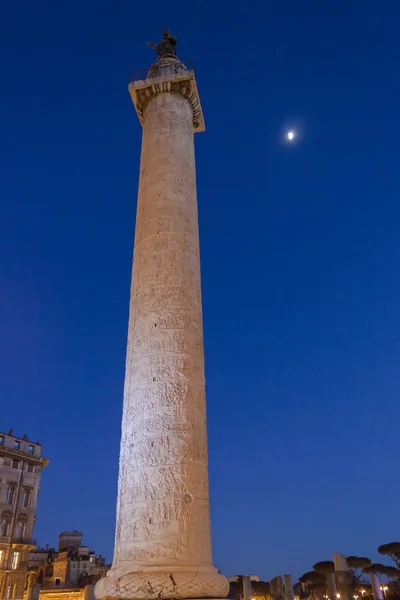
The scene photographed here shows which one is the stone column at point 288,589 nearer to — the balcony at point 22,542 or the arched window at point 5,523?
the balcony at point 22,542

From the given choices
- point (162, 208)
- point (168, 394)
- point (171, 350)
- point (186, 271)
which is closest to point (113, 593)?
point (168, 394)

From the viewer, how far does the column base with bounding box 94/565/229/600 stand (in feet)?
18.9

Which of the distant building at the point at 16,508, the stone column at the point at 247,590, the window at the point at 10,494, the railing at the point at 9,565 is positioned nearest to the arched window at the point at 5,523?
the distant building at the point at 16,508

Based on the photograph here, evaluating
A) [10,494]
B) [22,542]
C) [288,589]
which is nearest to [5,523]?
[22,542]

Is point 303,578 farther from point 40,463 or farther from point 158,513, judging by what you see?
point 158,513

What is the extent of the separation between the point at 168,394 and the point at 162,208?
3.46 meters

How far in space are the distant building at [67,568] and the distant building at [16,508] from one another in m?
7.33

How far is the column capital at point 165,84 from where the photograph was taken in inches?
413

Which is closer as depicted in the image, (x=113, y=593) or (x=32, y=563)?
(x=113, y=593)

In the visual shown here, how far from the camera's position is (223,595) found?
6188 millimetres

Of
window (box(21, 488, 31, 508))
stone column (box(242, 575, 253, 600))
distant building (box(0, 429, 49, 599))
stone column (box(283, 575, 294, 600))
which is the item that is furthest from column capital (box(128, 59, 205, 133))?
window (box(21, 488, 31, 508))

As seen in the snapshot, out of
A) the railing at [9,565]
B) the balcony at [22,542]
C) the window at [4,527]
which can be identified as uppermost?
the window at [4,527]

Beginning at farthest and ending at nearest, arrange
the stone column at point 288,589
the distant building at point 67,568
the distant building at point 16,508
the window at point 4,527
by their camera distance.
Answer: the distant building at point 67,568 → the window at point 4,527 → the distant building at point 16,508 → the stone column at point 288,589

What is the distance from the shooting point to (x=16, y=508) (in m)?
35.8
